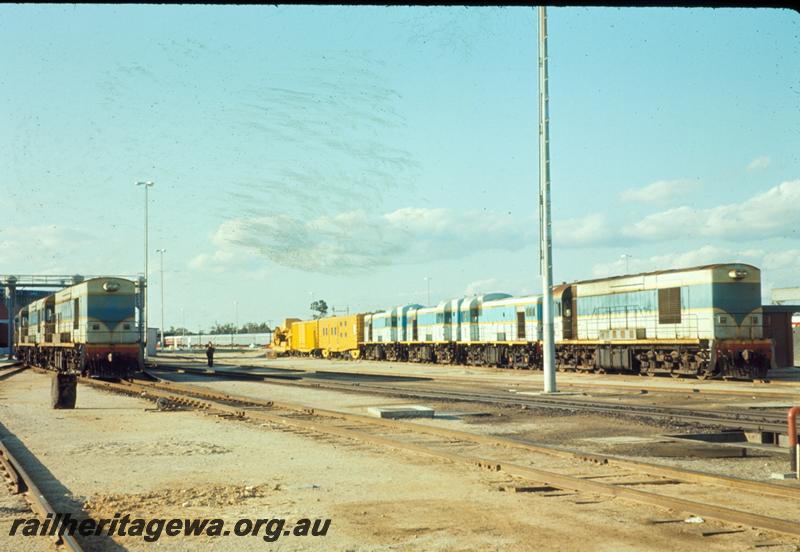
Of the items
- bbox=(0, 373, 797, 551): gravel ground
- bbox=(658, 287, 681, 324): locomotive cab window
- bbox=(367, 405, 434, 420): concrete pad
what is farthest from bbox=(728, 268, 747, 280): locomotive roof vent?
bbox=(0, 373, 797, 551): gravel ground

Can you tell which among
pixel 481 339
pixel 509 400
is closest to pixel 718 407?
pixel 509 400

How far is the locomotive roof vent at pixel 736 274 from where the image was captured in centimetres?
3052

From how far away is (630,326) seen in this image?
34.8 meters

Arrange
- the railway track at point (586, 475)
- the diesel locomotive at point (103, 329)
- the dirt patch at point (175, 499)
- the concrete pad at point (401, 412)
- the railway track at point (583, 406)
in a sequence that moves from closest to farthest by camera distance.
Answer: the railway track at point (586, 475), the dirt patch at point (175, 499), the railway track at point (583, 406), the concrete pad at point (401, 412), the diesel locomotive at point (103, 329)

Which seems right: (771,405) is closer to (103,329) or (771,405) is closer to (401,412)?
(401,412)

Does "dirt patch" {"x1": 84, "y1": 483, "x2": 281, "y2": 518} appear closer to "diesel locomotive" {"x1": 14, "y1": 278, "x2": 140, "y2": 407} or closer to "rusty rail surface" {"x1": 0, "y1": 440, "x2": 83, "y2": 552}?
"rusty rail surface" {"x1": 0, "y1": 440, "x2": 83, "y2": 552}

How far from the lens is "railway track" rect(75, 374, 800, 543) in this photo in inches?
321

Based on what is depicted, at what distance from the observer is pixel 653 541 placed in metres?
7.17

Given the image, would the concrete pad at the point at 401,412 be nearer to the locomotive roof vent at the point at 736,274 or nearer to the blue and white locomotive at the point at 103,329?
the locomotive roof vent at the point at 736,274

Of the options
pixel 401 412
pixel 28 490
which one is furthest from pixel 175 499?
pixel 401 412

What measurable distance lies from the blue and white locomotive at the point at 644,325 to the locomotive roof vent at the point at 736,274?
0.12 ft

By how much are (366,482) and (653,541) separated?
398 centimetres

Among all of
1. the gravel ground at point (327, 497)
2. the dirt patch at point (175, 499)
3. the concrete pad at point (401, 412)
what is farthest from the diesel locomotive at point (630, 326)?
the dirt patch at point (175, 499)

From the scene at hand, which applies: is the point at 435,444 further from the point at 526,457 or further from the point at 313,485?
the point at 313,485
